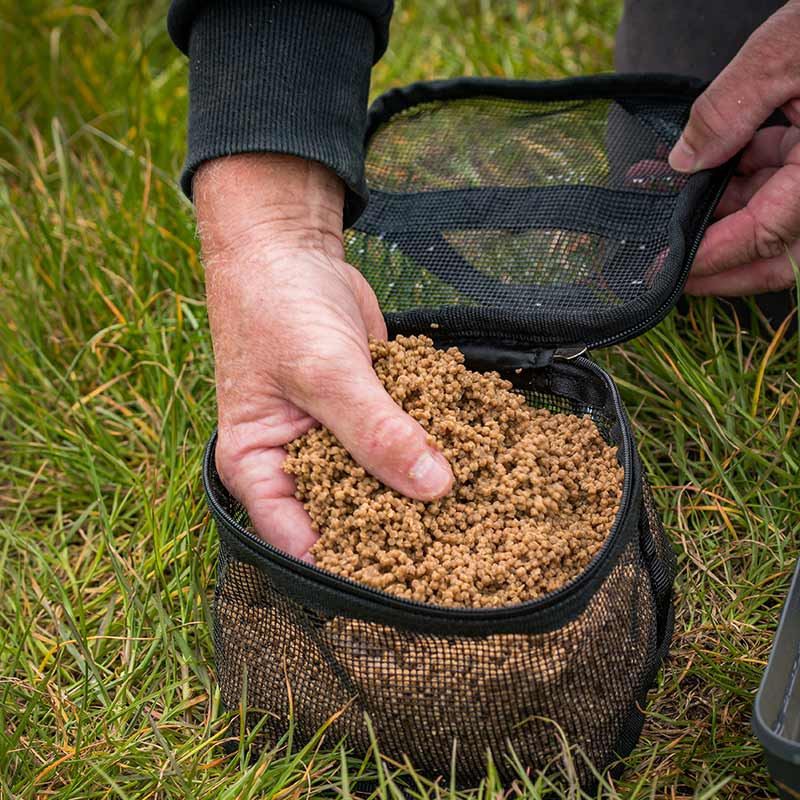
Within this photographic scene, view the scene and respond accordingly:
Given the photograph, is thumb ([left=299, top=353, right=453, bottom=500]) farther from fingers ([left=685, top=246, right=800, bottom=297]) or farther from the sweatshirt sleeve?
fingers ([left=685, top=246, right=800, bottom=297])

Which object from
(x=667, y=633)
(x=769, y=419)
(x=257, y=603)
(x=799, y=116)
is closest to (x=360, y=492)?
(x=257, y=603)

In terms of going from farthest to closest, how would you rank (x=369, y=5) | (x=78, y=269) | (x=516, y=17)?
(x=516, y=17) < (x=78, y=269) < (x=369, y=5)

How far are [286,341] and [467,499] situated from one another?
1.06ft

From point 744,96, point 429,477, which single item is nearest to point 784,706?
point 429,477

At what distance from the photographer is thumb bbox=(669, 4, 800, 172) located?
1553mm

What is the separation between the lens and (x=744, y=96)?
5.25ft

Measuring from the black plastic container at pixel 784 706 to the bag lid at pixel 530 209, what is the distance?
0.55 meters

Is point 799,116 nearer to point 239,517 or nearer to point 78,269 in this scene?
point 239,517

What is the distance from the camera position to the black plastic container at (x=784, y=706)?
94cm

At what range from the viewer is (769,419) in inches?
61.6

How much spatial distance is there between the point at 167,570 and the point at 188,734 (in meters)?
0.35

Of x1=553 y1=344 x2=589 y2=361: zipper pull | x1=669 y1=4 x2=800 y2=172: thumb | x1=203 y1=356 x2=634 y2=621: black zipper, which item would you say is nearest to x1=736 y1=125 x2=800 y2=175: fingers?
x1=669 y1=4 x2=800 y2=172: thumb

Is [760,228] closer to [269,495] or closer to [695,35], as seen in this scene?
Answer: [695,35]

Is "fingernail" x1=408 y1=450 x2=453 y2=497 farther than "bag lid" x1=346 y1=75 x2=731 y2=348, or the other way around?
"bag lid" x1=346 y1=75 x2=731 y2=348
